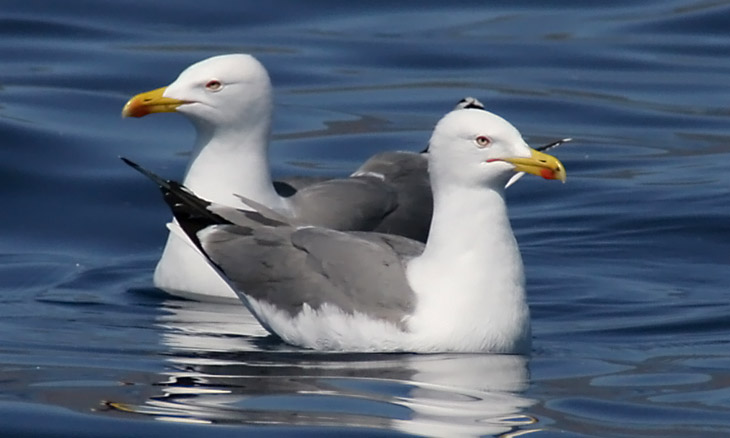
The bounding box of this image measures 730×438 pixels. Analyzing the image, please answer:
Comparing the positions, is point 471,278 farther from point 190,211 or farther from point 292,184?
point 292,184

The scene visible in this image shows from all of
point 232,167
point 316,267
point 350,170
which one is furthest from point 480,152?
point 350,170

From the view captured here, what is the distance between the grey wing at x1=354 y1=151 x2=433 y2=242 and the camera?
9359 millimetres

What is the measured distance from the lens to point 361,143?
13.1m

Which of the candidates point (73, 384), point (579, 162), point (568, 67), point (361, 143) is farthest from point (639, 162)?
point (73, 384)

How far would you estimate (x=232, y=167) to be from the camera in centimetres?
902

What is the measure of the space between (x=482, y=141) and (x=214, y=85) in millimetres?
2082

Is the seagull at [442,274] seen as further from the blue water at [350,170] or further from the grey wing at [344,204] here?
the grey wing at [344,204]

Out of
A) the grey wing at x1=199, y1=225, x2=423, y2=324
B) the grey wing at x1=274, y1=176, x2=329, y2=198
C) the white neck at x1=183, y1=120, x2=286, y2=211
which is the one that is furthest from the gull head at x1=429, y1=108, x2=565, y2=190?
the grey wing at x1=274, y1=176, x2=329, y2=198

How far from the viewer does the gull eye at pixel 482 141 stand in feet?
24.0

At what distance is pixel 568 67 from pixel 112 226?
597 centimetres

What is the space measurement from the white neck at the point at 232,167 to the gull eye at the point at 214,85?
216 millimetres

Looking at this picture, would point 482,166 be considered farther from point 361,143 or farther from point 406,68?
point 406,68

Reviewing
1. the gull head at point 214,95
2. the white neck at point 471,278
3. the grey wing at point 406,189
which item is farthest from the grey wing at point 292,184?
the white neck at point 471,278

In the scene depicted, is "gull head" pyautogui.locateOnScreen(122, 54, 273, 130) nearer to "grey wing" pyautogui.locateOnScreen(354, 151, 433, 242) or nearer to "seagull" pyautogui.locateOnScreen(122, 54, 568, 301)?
→ "seagull" pyautogui.locateOnScreen(122, 54, 568, 301)
